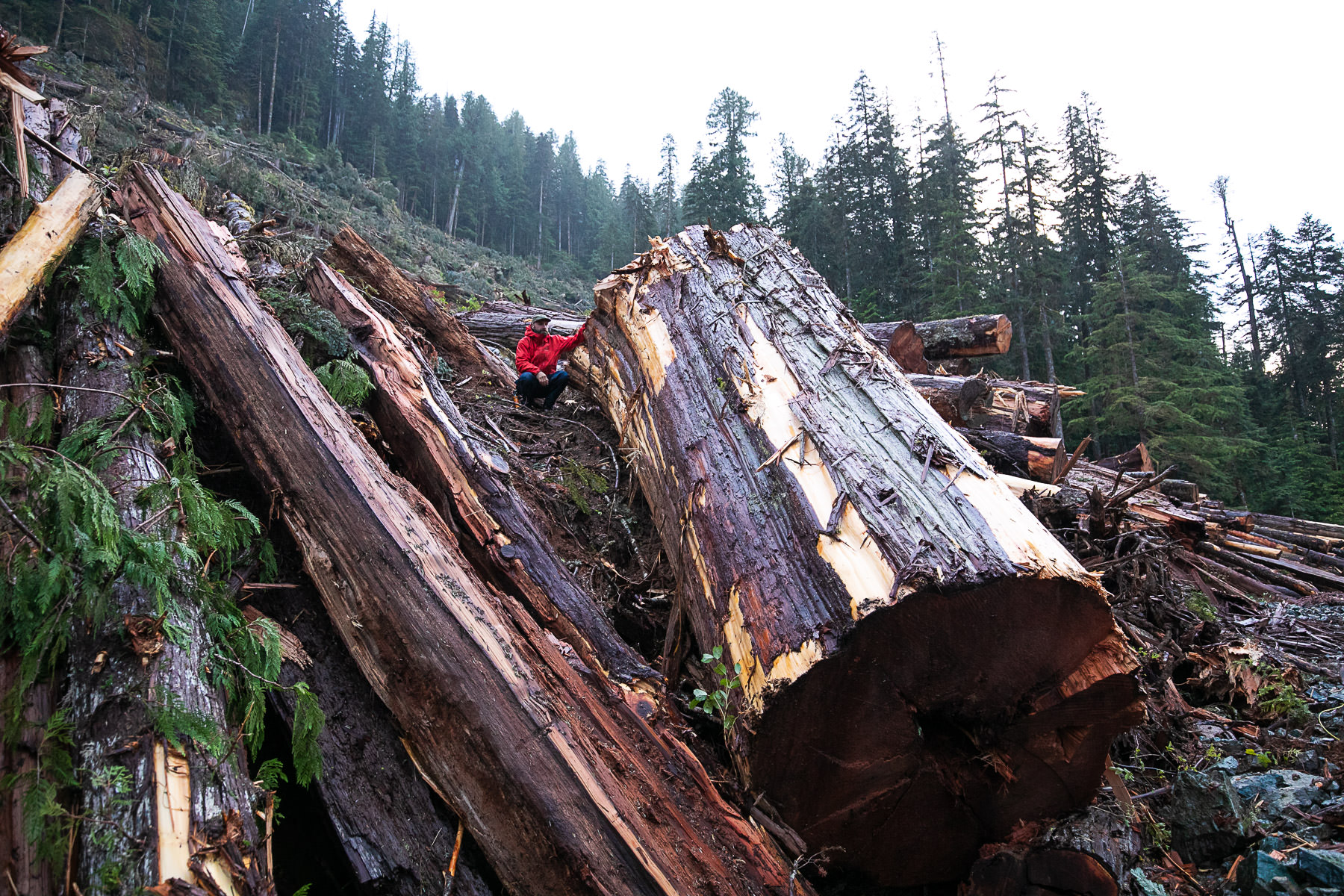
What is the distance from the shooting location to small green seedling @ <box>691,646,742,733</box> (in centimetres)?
244

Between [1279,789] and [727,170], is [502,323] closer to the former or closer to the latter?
[1279,789]

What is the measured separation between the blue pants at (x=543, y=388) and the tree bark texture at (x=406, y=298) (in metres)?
0.43

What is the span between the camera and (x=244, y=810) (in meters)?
1.82

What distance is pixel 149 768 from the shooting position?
170 cm

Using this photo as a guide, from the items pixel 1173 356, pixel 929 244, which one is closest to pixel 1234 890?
pixel 1173 356

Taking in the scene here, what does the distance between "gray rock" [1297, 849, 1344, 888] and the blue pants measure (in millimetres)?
5114

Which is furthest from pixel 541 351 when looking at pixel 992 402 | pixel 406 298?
pixel 992 402

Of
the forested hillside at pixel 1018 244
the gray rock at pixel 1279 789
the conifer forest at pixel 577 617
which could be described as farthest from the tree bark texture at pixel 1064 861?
the forested hillside at pixel 1018 244

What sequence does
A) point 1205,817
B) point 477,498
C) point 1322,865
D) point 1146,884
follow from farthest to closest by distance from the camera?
point 477,498 → point 1205,817 → point 1146,884 → point 1322,865

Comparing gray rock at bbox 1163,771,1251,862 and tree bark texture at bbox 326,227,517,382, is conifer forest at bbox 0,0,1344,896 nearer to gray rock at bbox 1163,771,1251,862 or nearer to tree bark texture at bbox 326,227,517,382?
gray rock at bbox 1163,771,1251,862

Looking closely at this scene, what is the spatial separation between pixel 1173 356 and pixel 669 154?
33579 mm

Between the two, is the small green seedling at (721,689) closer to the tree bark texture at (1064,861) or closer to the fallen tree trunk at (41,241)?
the tree bark texture at (1064,861)

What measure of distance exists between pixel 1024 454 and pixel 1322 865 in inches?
162

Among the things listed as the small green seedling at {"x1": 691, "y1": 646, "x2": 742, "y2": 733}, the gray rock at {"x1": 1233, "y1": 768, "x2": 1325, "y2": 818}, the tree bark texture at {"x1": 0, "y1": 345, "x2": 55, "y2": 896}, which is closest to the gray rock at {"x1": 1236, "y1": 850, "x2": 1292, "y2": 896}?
the gray rock at {"x1": 1233, "y1": 768, "x2": 1325, "y2": 818}
